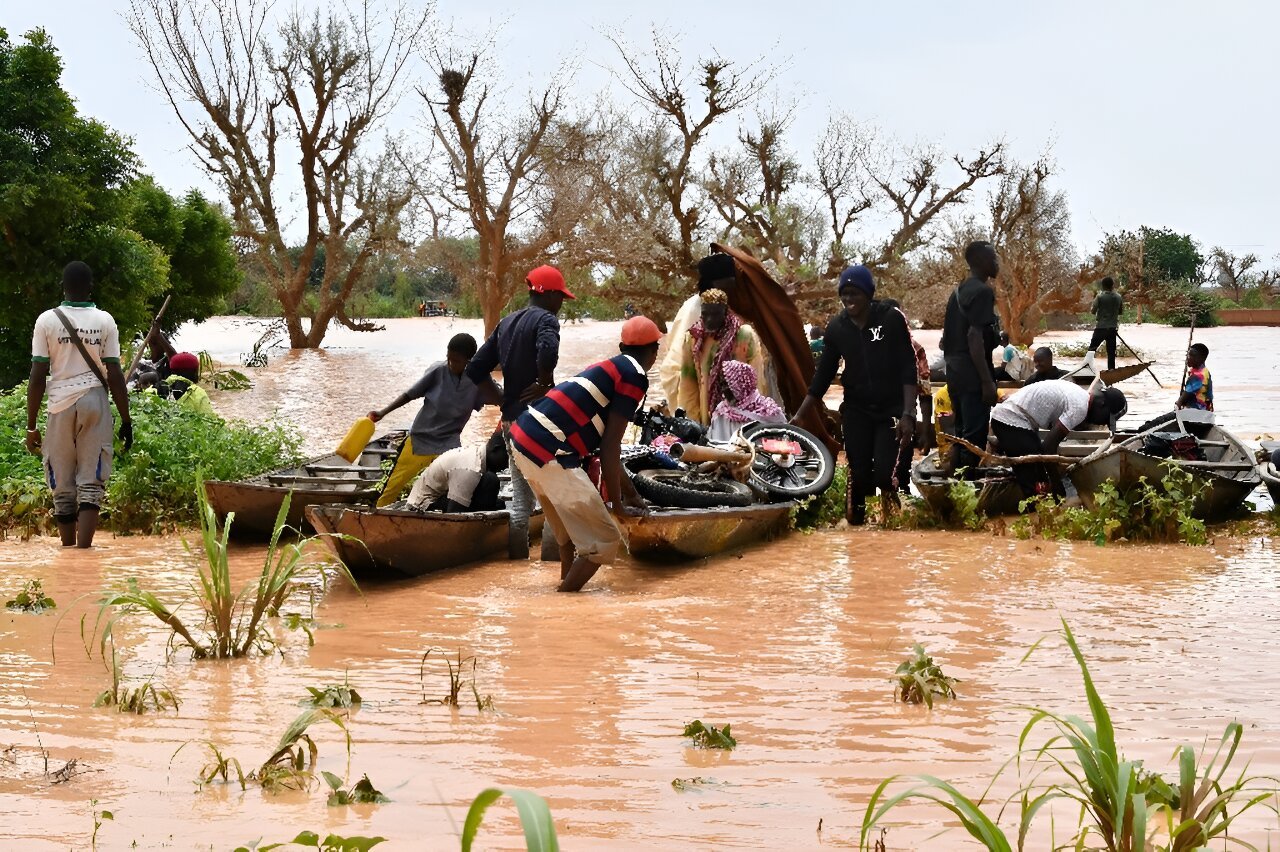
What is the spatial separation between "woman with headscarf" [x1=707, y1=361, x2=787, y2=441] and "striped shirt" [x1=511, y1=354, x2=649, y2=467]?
379 centimetres

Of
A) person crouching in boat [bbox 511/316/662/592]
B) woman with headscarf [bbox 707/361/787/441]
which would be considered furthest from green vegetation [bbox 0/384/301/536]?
person crouching in boat [bbox 511/316/662/592]

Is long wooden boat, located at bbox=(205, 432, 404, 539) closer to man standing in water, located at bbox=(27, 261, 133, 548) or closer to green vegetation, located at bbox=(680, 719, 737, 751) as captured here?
man standing in water, located at bbox=(27, 261, 133, 548)

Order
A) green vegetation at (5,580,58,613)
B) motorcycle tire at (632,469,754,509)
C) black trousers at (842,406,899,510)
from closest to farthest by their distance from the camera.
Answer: green vegetation at (5,580,58,613) → motorcycle tire at (632,469,754,509) → black trousers at (842,406,899,510)

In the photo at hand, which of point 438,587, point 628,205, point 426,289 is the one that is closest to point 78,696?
point 438,587

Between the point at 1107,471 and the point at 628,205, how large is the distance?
24955 millimetres

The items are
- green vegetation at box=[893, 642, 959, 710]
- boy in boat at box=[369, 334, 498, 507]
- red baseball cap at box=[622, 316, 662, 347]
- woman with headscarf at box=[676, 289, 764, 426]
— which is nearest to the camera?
green vegetation at box=[893, 642, 959, 710]

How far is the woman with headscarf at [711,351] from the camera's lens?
39.0 feet

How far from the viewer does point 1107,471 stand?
10.8 metres

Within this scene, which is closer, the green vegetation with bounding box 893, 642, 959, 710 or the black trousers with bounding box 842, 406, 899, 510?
the green vegetation with bounding box 893, 642, 959, 710

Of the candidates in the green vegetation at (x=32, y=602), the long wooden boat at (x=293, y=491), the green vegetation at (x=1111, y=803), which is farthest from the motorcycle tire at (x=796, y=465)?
the green vegetation at (x=1111, y=803)

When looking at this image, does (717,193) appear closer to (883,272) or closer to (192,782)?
(883,272)

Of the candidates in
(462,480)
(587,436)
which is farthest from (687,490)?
(587,436)

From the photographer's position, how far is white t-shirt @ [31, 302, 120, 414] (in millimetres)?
9484

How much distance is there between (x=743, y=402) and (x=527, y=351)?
10.1 ft
